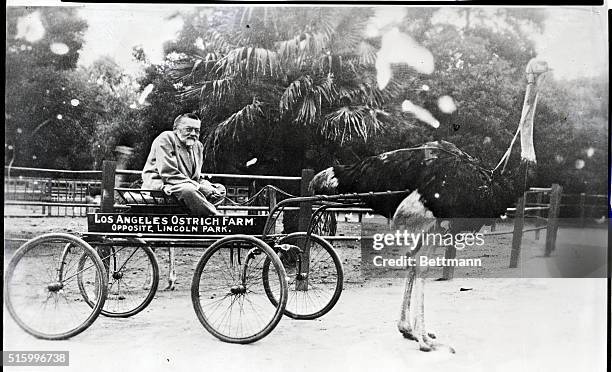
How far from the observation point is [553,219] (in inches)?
162

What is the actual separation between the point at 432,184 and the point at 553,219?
0.85 meters

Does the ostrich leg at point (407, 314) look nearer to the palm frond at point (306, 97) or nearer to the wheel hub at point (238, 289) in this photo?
the wheel hub at point (238, 289)

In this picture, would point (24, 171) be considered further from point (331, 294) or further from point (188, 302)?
point (331, 294)

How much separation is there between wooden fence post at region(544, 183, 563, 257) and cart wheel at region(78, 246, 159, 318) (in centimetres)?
265

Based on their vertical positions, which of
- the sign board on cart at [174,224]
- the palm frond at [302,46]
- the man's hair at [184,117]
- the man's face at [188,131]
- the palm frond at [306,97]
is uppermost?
the palm frond at [302,46]

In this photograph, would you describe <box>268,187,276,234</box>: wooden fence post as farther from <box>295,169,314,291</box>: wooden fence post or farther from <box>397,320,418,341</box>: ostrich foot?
<box>397,320,418,341</box>: ostrich foot

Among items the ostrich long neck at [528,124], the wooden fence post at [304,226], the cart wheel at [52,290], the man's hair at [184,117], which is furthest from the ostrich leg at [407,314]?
the cart wheel at [52,290]

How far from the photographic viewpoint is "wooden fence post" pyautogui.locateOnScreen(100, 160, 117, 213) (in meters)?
4.05

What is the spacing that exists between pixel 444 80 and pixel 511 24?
0.58m

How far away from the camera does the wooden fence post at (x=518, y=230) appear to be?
412 cm

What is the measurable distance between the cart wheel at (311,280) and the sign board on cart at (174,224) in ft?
0.86

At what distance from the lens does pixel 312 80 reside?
4.06 metres

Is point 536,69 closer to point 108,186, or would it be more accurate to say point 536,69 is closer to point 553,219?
point 553,219

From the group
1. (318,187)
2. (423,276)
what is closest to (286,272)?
(318,187)
